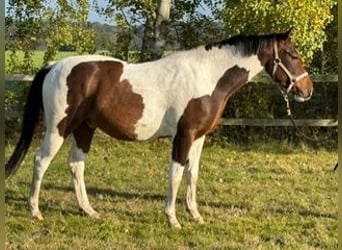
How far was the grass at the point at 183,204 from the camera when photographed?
13.7ft

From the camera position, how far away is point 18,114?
888 centimetres

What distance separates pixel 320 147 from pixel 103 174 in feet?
12.0

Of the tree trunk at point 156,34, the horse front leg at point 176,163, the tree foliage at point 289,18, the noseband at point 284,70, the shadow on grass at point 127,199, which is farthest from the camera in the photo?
the tree trunk at point 156,34

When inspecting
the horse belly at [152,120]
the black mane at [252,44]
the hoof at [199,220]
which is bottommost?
the hoof at [199,220]

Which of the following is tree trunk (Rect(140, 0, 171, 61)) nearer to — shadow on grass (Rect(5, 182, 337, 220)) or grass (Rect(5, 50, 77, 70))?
grass (Rect(5, 50, 77, 70))

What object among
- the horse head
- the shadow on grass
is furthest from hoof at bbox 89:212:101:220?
the horse head

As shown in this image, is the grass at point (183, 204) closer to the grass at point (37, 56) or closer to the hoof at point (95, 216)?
the hoof at point (95, 216)

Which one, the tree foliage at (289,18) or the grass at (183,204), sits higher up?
the tree foliage at (289,18)

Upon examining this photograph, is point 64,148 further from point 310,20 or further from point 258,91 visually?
point 310,20

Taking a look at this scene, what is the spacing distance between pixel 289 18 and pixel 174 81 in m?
3.66

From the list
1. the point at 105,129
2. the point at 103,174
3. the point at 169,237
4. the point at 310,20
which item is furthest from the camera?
the point at 310,20

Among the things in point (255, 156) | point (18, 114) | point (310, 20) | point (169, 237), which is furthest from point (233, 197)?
point (18, 114)

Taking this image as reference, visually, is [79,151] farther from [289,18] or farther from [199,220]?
[289,18]

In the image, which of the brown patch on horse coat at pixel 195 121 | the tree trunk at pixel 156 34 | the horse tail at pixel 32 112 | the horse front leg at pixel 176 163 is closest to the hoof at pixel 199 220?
the horse front leg at pixel 176 163
